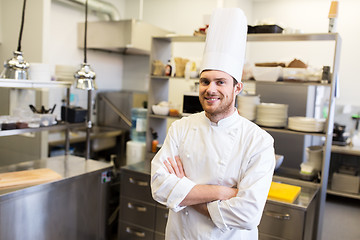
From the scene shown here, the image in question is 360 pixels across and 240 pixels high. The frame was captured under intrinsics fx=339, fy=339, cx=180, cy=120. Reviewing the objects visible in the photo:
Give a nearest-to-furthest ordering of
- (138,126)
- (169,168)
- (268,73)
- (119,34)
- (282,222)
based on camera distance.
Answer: (169,168) → (282,222) → (268,73) → (138,126) → (119,34)

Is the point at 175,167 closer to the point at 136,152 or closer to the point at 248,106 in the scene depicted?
the point at 248,106

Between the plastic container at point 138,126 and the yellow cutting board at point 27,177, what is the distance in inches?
41.1

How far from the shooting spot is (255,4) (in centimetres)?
570

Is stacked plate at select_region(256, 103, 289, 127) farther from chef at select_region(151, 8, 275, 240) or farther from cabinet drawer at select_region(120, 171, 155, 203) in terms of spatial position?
chef at select_region(151, 8, 275, 240)

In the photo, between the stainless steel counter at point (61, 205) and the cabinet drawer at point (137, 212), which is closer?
the stainless steel counter at point (61, 205)

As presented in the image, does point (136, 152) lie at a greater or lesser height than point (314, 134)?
lesser

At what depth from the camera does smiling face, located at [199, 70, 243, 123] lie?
58.7 inches

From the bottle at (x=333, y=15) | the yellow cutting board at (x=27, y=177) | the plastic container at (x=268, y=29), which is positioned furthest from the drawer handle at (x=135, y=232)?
the bottle at (x=333, y=15)

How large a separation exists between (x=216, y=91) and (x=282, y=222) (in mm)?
1326

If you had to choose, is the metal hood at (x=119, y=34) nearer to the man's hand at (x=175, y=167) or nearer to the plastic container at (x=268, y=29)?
the plastic container at (x=268, y=29)

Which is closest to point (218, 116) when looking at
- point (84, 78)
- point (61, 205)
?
point (84, 78)

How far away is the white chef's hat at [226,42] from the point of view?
5.07ft

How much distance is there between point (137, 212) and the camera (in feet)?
9.75

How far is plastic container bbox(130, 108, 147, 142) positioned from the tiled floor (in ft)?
7.19
